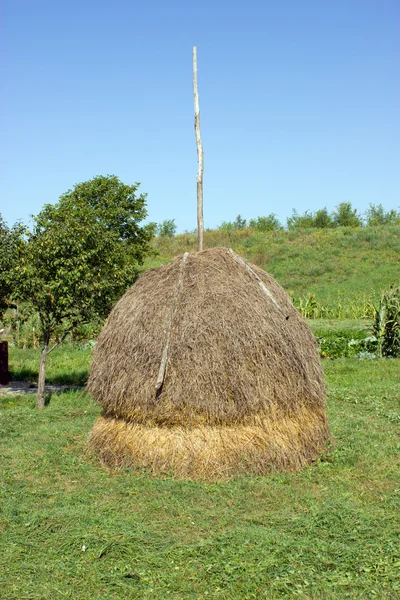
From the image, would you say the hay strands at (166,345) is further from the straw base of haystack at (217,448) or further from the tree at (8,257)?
the tree at (8,257)

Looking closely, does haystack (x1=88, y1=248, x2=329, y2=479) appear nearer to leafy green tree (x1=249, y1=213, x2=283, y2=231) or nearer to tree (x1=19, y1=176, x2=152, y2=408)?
tree (x1=19, y1=176, x2=152, y2=408)

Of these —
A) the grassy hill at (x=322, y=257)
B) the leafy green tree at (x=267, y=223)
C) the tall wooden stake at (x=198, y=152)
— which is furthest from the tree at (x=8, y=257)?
the leafy green tree at (x=267, y=223)

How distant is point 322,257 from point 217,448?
139 feet

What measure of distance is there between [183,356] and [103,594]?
334cm

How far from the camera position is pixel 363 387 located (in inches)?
556

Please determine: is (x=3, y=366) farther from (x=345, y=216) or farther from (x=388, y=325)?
(x=345, y=216)

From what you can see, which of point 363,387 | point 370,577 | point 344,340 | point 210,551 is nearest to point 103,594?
point 210,551

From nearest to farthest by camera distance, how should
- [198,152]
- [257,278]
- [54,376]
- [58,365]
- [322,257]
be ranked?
1. [257,278]
2. [198,152]
3. [54,376]
4. [58,365]
5. [322,257]

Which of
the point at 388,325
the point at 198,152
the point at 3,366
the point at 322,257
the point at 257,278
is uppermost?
the point at 322,257

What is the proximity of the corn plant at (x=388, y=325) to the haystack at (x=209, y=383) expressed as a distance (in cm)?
1105

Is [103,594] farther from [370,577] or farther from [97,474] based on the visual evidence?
[97,474]

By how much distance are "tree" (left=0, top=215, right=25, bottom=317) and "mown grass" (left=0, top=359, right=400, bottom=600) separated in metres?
4.71

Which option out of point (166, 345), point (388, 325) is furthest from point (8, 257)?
point (388, 325)

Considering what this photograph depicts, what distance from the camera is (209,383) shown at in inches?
297
